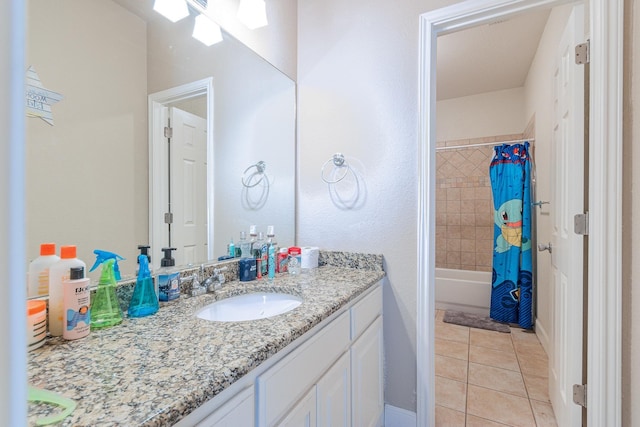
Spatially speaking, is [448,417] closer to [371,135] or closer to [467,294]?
[371,135]

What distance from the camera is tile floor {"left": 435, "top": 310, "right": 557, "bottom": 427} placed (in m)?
1.63

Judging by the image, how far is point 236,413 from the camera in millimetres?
630

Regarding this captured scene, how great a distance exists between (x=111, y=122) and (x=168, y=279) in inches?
21.7

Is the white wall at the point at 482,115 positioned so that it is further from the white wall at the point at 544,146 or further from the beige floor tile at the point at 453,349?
the beige floor tile at the point at 453,349

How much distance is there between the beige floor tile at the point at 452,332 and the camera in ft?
8.48

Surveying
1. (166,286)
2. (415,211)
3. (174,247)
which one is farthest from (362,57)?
(166,286)

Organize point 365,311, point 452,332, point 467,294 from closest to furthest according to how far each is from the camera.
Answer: point 365,311 → point 452,332 → point 467,294

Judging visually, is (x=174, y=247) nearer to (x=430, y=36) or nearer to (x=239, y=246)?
(x=239, y=246)

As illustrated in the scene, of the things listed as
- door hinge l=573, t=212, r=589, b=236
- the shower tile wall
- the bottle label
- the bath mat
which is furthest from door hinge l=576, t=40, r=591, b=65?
the shower tile wall

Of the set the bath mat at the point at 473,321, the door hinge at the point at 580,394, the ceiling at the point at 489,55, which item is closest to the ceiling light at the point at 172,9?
the ceiling at the point at 489,55

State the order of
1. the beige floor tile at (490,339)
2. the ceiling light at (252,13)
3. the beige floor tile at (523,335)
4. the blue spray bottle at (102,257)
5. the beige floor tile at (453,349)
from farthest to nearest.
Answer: the beige floor tile at (523,335) < the beige floor tile at (490,339) < the beige floor tile at (453,349) < the ceiling light at (252,13) < the blue spray bottle at (102,257)

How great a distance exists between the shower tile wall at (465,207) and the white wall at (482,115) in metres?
0.09

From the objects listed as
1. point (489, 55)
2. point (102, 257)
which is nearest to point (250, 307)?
point (102, 257)

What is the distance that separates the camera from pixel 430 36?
147 cm
